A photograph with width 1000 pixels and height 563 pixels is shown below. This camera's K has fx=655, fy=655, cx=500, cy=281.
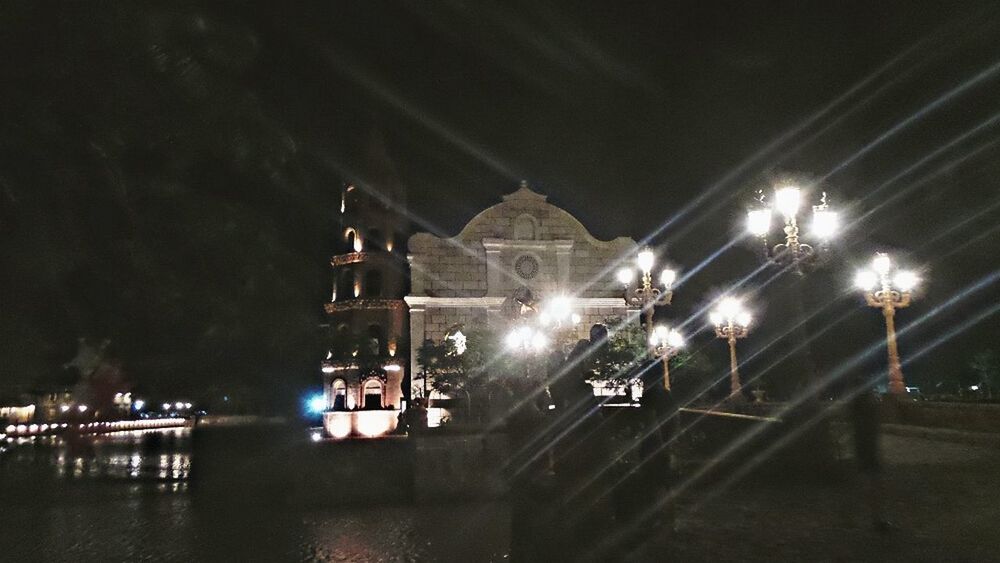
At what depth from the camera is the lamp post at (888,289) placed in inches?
645

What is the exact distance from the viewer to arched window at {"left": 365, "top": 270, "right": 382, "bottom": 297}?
4772cm

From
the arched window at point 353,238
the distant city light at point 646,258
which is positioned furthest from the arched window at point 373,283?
the distant city light at point 646,258

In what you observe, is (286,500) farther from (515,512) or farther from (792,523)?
(792,523)

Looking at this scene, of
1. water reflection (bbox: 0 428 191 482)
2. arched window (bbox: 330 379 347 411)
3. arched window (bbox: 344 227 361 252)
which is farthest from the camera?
arched window (bbox: 344 227 361 252)

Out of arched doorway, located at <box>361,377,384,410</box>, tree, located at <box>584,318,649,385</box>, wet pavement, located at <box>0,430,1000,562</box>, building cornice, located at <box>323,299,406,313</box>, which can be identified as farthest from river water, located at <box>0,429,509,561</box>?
building cornice, located at <box>323,299,406,313</box>

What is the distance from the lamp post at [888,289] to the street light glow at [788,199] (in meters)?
6.35

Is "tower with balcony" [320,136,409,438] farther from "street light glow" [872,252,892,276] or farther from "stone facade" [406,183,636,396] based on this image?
"street light glow" [872,252,892,276]

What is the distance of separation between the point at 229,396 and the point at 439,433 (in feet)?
14.0

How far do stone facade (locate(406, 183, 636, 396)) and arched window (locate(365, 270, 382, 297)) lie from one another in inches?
103

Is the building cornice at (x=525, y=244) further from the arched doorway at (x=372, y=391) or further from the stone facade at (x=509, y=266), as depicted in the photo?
the arched doorway at (x=372, y=391)

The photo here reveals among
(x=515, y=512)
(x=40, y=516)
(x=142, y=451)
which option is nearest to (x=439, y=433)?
(x=40, y=516)

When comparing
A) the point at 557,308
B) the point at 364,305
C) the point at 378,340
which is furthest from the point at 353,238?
the point at 557,308

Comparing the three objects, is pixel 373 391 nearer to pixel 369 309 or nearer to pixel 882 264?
pixel 369 309

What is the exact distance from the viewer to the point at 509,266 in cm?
4809
